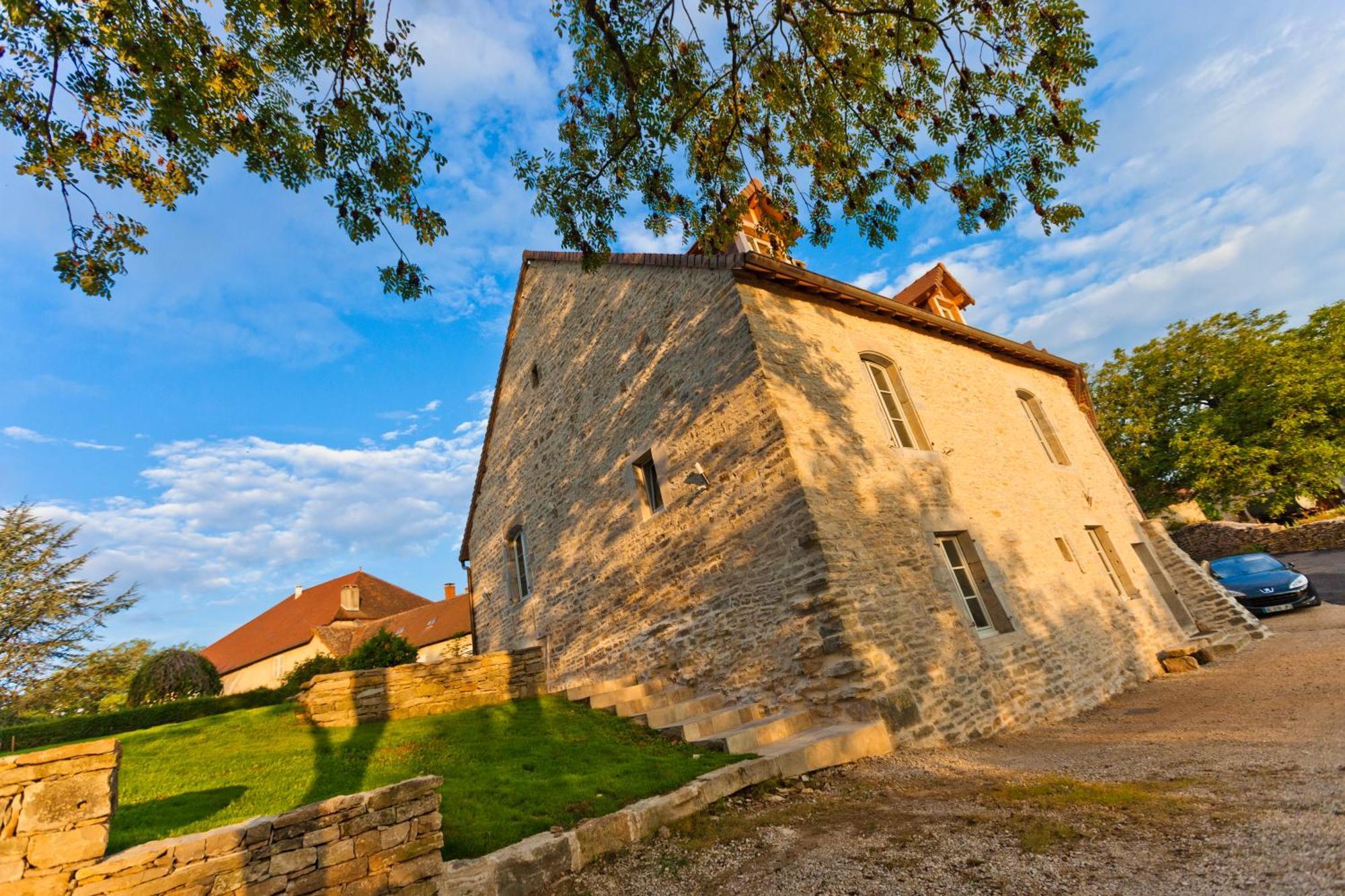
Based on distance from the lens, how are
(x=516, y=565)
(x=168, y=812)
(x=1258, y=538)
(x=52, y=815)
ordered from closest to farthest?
(x=52, y=815) → (x=168, y=812) → (x=516, y=565) → (x=1258, y=538)

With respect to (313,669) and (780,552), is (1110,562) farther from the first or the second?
(313,669)

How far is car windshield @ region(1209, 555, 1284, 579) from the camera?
1343cm

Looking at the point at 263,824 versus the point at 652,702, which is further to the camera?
the point at 652,702

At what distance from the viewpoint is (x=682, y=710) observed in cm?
686

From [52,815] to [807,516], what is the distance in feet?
19.5

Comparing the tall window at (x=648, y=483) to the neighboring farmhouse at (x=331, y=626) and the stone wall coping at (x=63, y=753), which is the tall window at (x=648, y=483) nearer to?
the stone wall coping at (x=63, y=753)

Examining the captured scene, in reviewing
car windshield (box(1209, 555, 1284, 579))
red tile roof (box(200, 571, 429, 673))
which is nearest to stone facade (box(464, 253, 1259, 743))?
car windshield (box(1209, 555, 1284, 579))

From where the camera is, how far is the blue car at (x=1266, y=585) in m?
12.5

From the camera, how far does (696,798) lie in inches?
171

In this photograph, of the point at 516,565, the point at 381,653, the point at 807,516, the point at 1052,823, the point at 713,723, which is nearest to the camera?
the point at 1052,823

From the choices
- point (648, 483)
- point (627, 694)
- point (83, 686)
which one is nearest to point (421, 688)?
point (627, 694)

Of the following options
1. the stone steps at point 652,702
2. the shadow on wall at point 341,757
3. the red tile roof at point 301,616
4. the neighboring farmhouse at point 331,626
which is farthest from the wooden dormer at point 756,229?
the red tile roof at point 301,616

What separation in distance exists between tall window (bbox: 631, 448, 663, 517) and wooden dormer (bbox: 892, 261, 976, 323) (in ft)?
23.5

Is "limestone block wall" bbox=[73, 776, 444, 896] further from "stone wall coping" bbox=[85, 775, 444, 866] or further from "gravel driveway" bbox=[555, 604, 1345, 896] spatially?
"gravel driveway" bbox=[555, 604, 1345, 896]
